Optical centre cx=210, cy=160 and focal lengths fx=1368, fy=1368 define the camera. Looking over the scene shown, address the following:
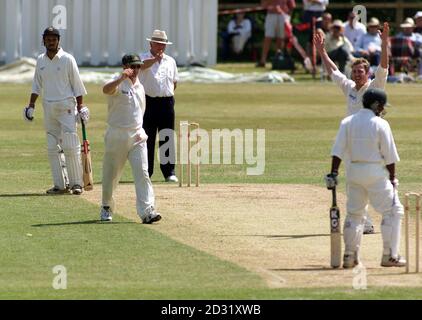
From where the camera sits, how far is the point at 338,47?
34.1m

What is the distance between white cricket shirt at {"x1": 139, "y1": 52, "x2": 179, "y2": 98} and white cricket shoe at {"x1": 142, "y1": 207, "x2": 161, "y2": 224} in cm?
427

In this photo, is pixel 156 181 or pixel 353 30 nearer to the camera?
pixel 156 181

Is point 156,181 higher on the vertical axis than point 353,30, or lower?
lower

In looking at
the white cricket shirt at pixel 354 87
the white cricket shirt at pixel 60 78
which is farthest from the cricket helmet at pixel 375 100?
the white cricket shirt at pixel 60 78

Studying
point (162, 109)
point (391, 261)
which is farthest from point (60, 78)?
point (391, 261)

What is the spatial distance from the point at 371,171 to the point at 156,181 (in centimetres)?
759

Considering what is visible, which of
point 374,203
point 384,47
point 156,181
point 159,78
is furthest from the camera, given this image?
point 156,181

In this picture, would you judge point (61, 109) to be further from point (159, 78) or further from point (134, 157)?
point (134, 157)

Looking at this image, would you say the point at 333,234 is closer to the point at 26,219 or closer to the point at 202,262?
the point at 202,262

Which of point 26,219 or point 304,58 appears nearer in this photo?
point 26,219

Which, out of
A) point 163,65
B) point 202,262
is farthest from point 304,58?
point 202,262

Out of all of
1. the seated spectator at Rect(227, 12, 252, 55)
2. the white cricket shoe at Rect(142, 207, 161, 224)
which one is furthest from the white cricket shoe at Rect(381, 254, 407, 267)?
the seated spectator at Rect(227, 12, 252, 55)
